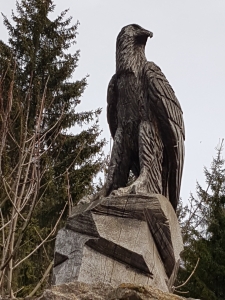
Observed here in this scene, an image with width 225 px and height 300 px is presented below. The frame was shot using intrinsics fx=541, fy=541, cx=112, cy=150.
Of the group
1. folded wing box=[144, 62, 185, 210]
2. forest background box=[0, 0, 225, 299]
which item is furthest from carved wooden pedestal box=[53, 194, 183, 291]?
forest background box=[0, 0, 225, 299]

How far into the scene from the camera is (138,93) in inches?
194

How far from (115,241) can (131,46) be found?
1.99 m

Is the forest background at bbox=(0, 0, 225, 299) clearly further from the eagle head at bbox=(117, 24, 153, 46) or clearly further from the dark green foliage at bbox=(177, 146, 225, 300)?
the eagle head at bbox=(117, 24, 153, 46)

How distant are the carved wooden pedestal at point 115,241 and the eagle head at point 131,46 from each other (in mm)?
1459

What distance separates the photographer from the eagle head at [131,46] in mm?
5055

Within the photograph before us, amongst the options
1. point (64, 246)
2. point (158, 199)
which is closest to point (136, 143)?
point (158, 199)

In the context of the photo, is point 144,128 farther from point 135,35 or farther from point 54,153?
point 54,153

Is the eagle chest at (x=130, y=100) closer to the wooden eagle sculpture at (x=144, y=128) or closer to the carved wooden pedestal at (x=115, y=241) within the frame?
the wooden eagle sculpture at (x=144, y=128)

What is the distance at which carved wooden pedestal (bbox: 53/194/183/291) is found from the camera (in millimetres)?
4035

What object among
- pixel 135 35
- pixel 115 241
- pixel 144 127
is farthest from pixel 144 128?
pixel 115 241

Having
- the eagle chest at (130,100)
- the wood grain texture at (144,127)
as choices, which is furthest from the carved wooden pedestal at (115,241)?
the eagle chest at (130,100)

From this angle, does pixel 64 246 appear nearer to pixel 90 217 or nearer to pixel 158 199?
pixel 90 217

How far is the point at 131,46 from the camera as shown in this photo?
16.9 ft

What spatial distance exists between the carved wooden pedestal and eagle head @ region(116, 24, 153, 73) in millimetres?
1459
